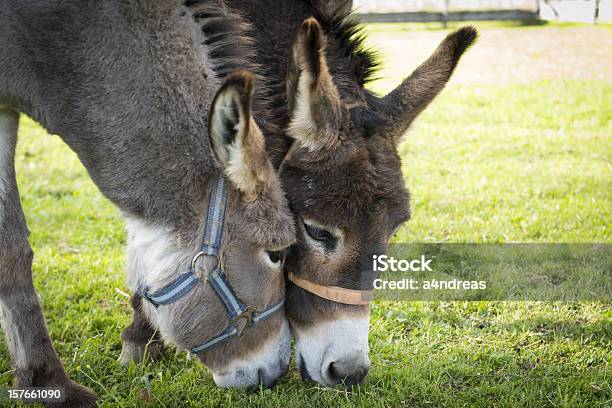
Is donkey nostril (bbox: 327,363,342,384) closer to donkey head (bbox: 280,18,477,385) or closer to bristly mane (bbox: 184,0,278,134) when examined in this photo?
donkey head (bbox: 280,18,477,385)

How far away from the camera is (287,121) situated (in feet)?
9.89

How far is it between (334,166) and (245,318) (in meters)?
0.80

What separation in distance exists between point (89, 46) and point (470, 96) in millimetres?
9291

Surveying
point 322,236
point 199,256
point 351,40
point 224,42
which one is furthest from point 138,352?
point 351,40

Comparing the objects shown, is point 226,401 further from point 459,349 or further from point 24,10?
point 24,10

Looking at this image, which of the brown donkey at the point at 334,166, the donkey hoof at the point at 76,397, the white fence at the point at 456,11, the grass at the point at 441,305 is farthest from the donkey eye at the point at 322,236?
the white fence at the point at 456,11

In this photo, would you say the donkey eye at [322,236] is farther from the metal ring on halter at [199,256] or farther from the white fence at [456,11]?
the white fence at [456,11]

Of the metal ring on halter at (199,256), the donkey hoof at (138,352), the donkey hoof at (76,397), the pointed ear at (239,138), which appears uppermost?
the pointed ear at (239,138)

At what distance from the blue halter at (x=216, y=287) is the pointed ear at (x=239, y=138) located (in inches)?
4.7

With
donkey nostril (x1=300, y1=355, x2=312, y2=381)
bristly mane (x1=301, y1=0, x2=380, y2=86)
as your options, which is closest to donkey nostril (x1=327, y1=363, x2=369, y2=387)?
donkey nostril (x1=300, y1=355, x2=312, y2=381)

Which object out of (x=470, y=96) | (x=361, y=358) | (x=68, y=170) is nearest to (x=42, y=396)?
(x=361, y=358)

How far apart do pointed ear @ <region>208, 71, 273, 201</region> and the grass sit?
1120 millimetres

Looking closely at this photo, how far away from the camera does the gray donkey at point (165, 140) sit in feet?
8.80

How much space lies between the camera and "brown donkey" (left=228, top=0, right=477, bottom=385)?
284cm
